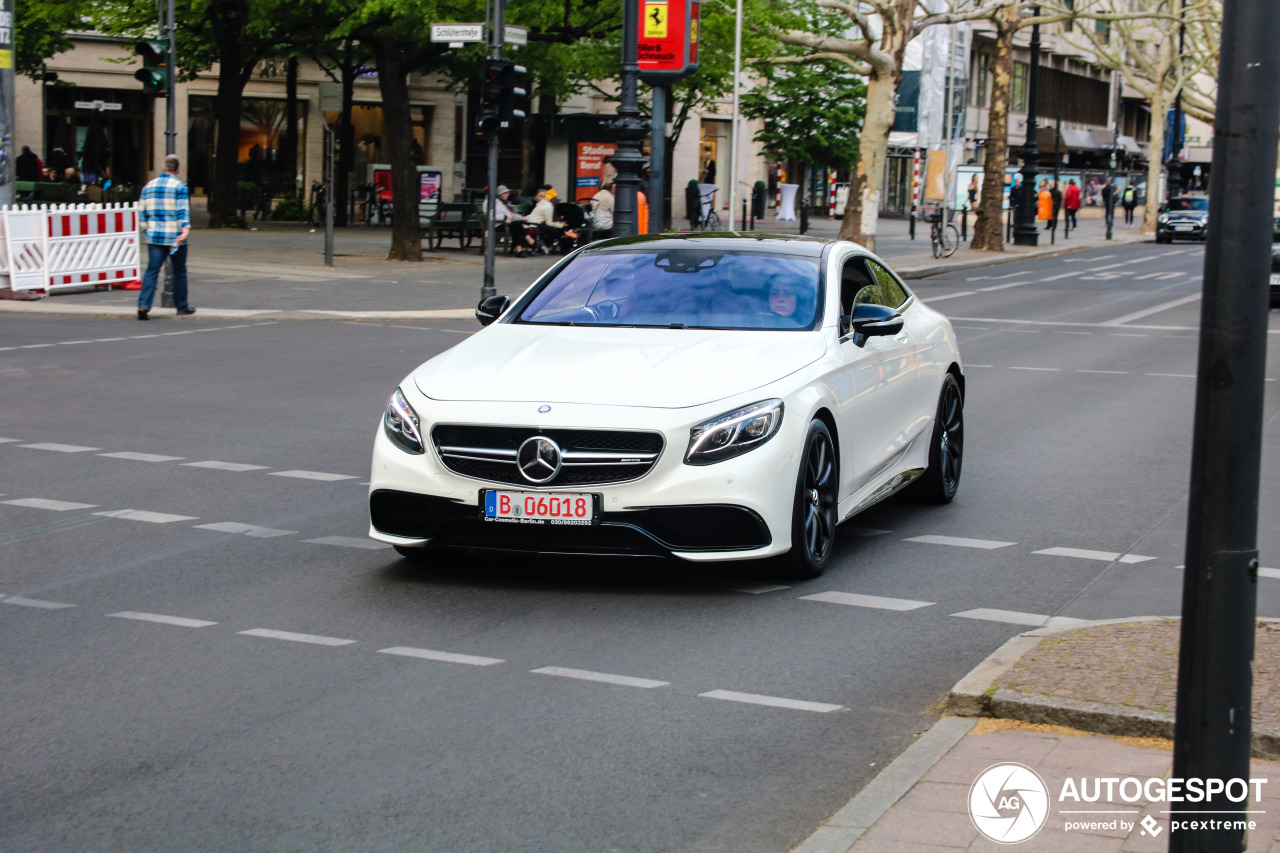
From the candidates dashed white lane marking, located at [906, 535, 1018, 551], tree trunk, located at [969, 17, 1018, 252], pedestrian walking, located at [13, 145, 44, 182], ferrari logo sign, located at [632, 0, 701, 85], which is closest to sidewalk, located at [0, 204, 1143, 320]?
tree trunk, located at [969, 17, 1018, 252]

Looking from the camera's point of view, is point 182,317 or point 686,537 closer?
point 686,537

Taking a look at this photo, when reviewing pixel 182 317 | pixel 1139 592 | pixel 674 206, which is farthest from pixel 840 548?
pixel 674 206

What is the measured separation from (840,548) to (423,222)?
3710 cm

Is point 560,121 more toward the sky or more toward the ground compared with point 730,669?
more toward the sky

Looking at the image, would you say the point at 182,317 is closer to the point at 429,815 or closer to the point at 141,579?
the point at 141,579

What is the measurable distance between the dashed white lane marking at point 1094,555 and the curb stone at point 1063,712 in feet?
8.56

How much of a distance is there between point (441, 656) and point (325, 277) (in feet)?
71.4

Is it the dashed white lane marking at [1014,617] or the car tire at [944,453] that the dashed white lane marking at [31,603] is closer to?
the dashed white lane marking at [1014,617]

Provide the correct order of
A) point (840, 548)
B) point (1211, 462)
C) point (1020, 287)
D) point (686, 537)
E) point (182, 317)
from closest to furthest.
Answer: point (1211, 462) < point (686, 537) < point (840, 548) < point (182, 317) < point (1020, 287)

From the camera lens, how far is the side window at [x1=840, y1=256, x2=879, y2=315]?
344 inches

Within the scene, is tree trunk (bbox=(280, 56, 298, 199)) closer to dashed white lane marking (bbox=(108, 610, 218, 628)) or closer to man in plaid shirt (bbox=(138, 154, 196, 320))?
man in plaid shirt (bbox=(138, 154, 196, 320))

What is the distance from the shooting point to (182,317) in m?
20.8

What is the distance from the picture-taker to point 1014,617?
694 centimetres

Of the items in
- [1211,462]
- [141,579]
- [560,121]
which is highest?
[560,121]
